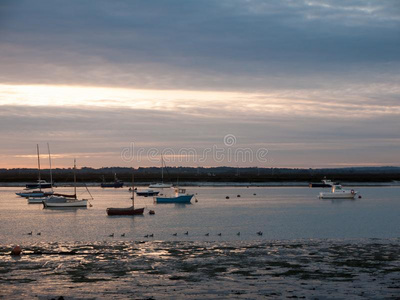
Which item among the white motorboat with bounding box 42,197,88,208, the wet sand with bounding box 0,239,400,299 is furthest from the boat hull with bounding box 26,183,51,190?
the wet sand with bounding box 0,239,400,299

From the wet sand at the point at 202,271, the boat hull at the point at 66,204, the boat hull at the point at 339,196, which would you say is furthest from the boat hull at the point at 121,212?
the boat hull at the point at 339,196

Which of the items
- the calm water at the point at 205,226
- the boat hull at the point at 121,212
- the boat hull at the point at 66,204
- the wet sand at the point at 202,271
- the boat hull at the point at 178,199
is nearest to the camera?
the wet sand at the point at 202,271

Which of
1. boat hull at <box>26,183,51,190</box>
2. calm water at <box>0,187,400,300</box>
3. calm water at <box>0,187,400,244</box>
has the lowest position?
calm water at <box>0,187,400,244</box>

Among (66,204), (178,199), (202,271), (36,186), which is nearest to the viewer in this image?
(202,271)

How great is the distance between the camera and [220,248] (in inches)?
1422

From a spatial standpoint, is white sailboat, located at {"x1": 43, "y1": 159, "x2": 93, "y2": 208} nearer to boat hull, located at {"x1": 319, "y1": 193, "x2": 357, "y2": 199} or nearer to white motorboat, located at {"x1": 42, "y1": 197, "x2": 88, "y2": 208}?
white motorboat, located at {"x1": 42, "y1": 197, "x2": 88, "y2": 208}

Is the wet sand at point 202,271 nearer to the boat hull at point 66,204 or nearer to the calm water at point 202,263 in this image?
the calm water at point 202,263

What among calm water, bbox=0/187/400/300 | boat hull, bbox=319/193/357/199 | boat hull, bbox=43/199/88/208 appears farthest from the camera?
boat hull, bbox=319/193/357/199

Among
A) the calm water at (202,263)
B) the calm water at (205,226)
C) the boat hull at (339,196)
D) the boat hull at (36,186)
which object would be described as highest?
the boat hull at (36,186)

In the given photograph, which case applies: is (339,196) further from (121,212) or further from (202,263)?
(202,263)

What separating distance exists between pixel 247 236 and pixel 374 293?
21.9 metres

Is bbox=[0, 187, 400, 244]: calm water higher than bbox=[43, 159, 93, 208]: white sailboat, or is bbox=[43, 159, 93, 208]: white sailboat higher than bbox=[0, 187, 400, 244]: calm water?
bbox=[43, 159, 93, 208]: white sailboat

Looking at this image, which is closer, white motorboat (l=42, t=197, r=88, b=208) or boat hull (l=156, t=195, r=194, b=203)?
white motorboat (l=42, t=197, r=88, b=208)

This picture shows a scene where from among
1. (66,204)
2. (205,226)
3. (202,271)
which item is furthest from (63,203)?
(202,271)
